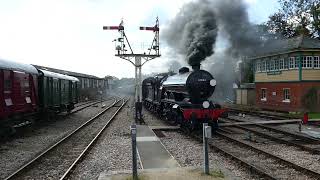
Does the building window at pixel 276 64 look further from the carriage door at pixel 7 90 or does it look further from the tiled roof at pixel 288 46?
the carriage door at pixel 7 90

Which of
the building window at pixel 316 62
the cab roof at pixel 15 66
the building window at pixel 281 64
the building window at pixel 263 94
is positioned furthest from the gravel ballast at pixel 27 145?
the building window at pixel 263 94

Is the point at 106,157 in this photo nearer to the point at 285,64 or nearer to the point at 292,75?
the point at 292,75

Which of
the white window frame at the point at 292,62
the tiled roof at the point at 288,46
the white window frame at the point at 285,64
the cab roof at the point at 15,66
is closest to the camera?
the cab roof at the point at 15,66

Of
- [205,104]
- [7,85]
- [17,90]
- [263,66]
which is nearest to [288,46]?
[263,66]

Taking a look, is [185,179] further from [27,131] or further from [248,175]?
[27,131]

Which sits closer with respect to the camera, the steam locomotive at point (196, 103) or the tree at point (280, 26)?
the steam locomotive at point (196, 103)

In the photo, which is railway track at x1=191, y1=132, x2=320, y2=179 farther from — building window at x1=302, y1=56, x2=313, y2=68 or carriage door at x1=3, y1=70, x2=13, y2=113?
building window at x1=302, y1=56, x2=313, y2=68

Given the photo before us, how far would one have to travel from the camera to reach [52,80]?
75.8 ft

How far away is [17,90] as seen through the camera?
16.2 meters

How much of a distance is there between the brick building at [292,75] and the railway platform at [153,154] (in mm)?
15819

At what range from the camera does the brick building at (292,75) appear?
1088 inches

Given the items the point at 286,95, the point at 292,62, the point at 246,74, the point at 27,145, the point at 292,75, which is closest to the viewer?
the point at 27,145

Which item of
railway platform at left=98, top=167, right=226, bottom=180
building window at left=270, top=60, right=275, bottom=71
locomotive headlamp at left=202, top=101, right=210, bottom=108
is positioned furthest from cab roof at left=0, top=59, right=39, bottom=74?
building window at left=270, top=60, right=275, bottom=71

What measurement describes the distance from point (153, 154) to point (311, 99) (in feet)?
62.3
